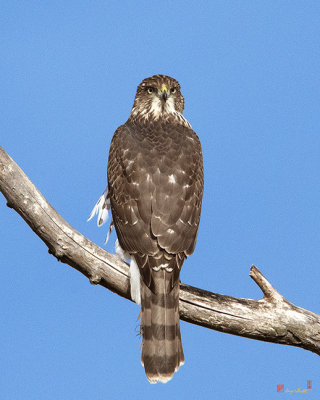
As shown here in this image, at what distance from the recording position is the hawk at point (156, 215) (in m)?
5.91

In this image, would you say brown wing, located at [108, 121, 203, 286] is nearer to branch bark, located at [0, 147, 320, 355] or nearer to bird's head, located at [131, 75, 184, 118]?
branch bark, located at [0, 147, 320, 355]

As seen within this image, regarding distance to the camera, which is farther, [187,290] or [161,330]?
[187,290]

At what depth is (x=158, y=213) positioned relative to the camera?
6.10 metres

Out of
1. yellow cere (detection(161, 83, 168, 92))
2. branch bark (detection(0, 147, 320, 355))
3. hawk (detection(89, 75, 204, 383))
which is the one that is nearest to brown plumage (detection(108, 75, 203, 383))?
hawk (detection(89, 75, 204, 383))

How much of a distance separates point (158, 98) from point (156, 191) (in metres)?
1.69

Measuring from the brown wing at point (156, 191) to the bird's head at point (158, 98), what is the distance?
455 mm

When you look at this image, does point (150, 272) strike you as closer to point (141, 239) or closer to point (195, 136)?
→ point (141, 239)

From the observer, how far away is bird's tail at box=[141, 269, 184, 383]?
5875 mm

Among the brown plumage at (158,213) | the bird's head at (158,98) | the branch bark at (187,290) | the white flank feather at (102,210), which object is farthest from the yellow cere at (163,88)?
the branch bark at (187,290)

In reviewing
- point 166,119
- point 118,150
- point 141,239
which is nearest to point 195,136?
point 166,119

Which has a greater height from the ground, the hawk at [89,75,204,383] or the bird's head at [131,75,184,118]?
the bird's head at [131,75,184,118]

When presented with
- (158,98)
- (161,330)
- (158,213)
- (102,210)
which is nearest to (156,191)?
(158,213)

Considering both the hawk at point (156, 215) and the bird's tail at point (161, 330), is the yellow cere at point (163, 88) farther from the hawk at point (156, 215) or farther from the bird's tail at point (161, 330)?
the bird's tail at point (161, 330)

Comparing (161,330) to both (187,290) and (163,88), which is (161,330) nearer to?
(187,290)
